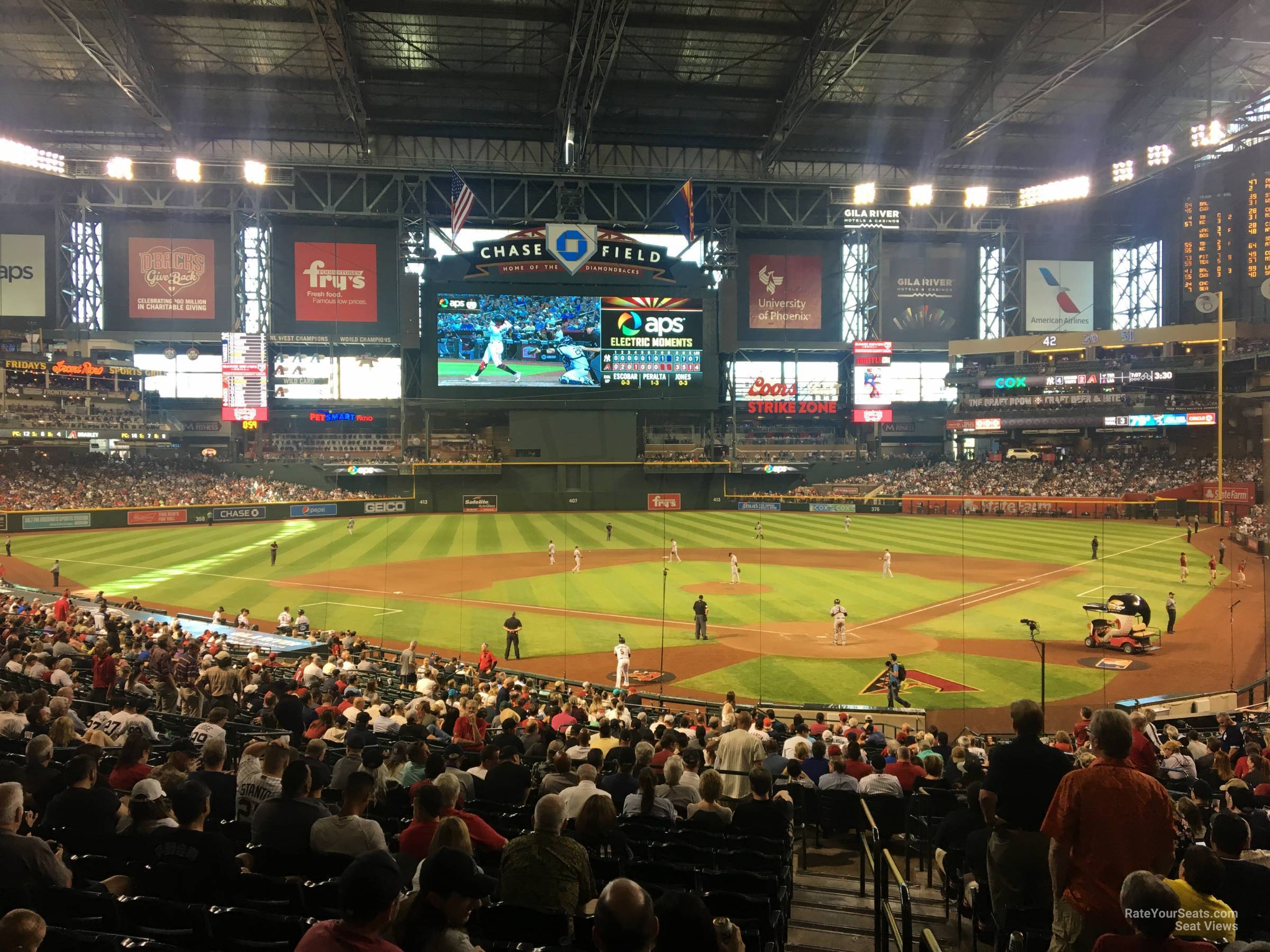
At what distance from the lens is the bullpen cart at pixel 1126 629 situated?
80.6 feet

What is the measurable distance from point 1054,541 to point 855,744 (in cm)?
3658

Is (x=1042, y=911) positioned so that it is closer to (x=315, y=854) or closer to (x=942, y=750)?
(x=315, y=854)

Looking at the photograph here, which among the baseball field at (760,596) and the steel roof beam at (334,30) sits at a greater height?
the steel roof beam at (334,30)

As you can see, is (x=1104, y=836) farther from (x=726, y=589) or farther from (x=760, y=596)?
(x=726, y=589)

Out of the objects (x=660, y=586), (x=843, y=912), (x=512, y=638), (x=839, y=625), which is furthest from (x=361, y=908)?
(x=660, y=586)

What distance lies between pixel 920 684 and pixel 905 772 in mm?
12661

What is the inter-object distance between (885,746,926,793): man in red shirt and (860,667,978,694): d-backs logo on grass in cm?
1068

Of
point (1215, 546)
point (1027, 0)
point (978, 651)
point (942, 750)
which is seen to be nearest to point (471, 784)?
point (942, 750)

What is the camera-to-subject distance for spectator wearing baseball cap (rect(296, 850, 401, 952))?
10.6 ft

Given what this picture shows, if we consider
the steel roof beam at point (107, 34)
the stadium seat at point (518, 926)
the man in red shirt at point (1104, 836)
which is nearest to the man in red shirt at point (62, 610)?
the stadium seat at point (518, 926)

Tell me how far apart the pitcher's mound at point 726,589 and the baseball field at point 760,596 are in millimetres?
170

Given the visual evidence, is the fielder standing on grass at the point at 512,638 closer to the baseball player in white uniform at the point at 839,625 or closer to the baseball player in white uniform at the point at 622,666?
the baseball player in white uniform at the point at 622,666

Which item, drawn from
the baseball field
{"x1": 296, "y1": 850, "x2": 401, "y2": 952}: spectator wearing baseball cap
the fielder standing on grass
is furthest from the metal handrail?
the fielder standing on grass

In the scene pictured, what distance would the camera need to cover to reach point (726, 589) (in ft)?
114
